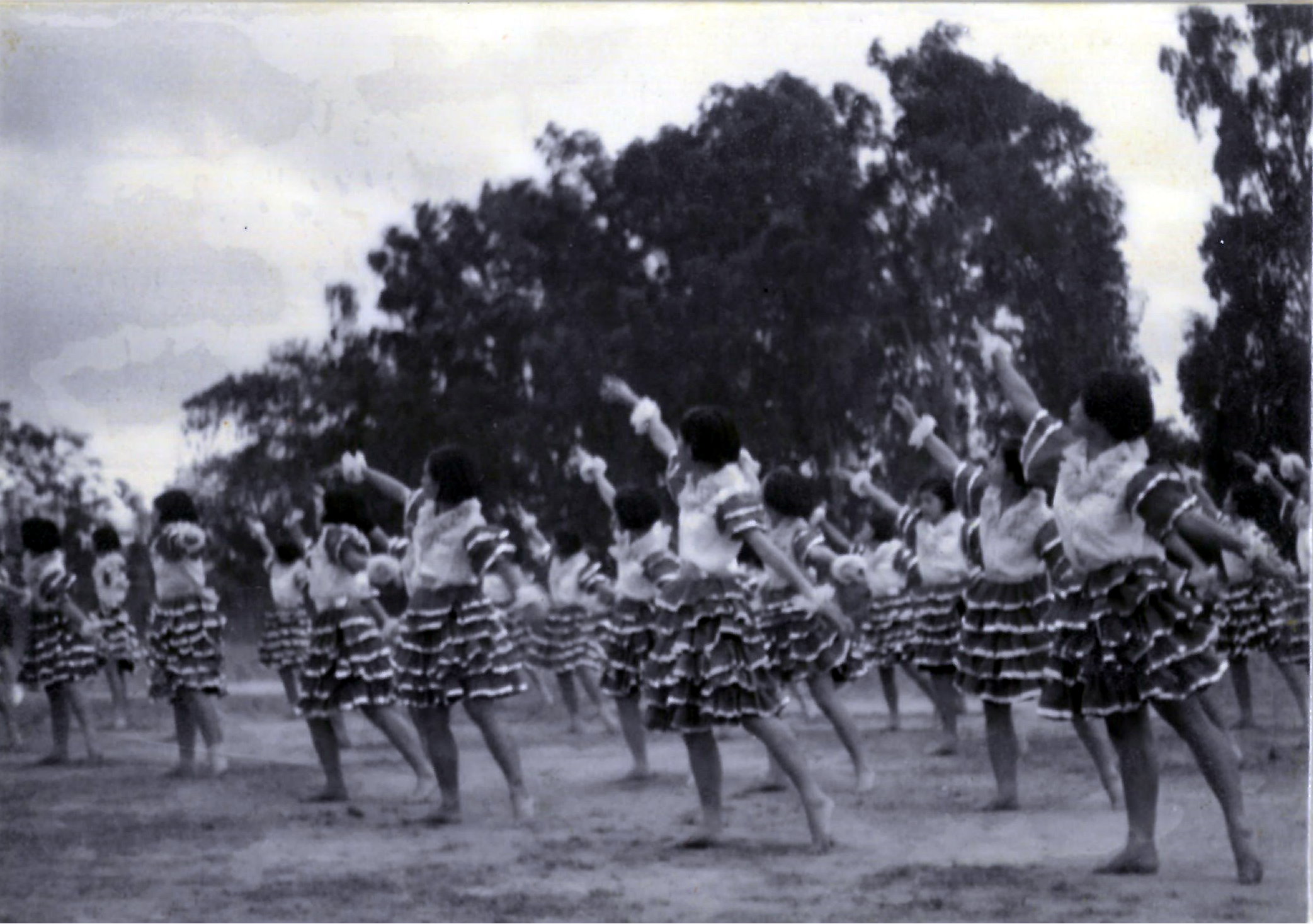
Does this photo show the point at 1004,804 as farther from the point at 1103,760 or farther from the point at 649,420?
the point at 649,420

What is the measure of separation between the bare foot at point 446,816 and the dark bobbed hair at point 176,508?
201 centimetres

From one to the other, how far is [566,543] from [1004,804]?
437 cm

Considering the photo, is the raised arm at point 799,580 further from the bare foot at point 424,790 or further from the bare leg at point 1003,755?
the bare foot at point 424,790

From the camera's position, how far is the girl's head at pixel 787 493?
9.48m

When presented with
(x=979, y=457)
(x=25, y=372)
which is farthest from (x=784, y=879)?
(x=25, y=372)

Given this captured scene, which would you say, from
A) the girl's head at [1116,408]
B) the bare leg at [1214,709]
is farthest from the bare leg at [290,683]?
the girl's head at [1116,408]

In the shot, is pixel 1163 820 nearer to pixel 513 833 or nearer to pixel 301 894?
pixel 513 833

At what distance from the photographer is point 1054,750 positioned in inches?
416

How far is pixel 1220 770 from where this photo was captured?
20.0 feet

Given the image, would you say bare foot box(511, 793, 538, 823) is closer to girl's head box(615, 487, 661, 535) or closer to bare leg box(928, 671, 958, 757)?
girl's head box(615, 487, 661, 535)

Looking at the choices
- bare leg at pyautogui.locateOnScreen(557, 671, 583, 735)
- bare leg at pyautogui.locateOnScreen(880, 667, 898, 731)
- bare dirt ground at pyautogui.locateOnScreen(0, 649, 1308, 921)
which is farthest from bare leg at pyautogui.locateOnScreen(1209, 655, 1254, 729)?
bare leg at pyautogui.locateOnScreen(557, 671, 583, 735)

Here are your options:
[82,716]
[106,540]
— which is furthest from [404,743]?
[106,540]

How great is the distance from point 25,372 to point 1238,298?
5548 mm

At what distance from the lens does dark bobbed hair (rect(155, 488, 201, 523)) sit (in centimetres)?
816
